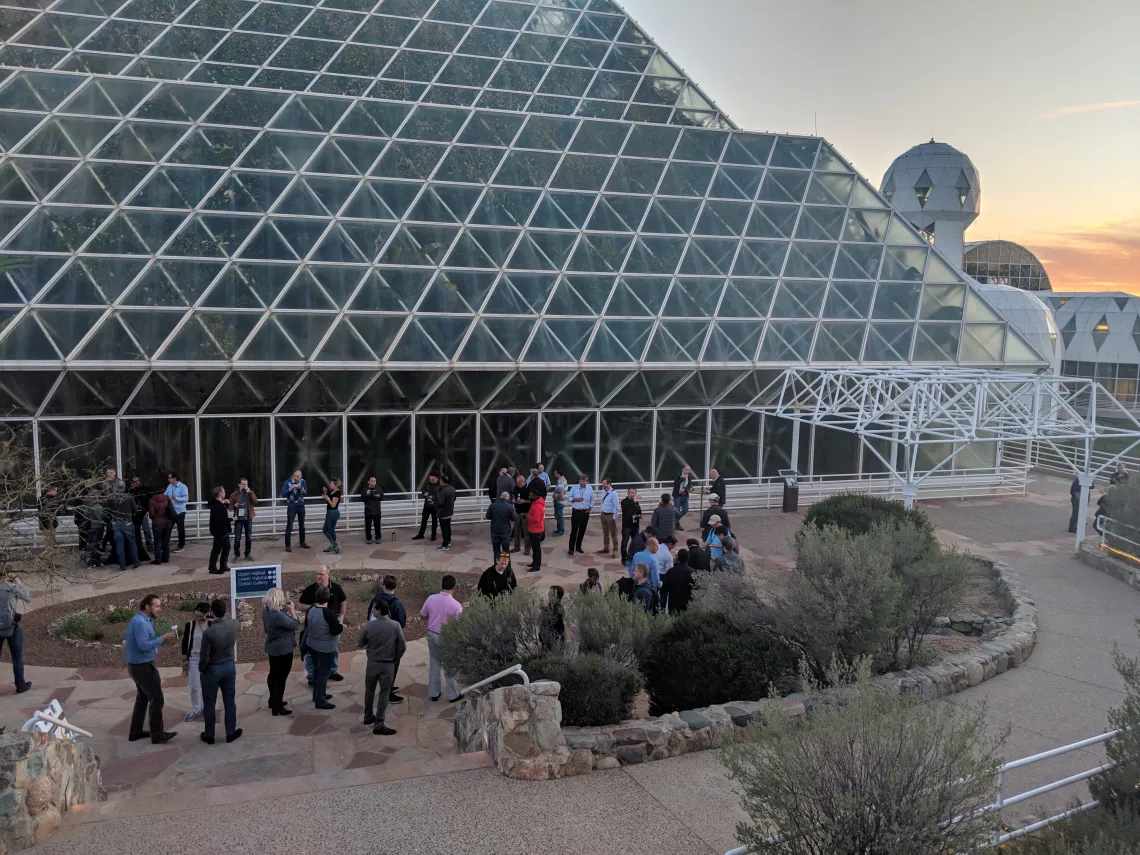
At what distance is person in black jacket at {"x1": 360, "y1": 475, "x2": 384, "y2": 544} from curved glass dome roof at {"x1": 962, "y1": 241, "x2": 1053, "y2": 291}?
70005mm

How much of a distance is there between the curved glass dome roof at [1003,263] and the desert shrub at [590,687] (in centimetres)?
7562

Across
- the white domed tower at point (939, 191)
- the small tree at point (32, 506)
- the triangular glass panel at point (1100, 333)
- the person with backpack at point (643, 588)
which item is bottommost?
the person with backpack at point (643, 588)

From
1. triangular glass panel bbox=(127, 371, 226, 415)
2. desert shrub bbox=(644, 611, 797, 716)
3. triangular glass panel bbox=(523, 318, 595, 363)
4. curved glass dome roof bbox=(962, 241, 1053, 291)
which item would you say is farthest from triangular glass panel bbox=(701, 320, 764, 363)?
curved glass dome roof bbox=(962, 241, 1053, 291)

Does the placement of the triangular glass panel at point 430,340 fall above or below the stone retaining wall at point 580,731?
above

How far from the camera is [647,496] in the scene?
69.8 feet

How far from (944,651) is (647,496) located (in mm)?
10024

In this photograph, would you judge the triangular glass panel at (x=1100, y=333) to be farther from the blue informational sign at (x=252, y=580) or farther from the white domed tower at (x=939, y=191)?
the blue informational sign at (x=252, y=580)

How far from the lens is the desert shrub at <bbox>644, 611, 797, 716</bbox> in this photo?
9492 mm

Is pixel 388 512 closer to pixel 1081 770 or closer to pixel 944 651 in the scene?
pixel 944 651

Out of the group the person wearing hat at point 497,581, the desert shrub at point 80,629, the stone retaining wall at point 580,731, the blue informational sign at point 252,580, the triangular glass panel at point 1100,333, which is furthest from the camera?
the triangular glass panel at point 1100,333

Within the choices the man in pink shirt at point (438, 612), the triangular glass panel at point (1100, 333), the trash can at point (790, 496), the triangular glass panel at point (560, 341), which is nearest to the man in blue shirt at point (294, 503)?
the triangular glass panel at point (560, 341)

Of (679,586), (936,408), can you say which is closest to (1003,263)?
(936,408)

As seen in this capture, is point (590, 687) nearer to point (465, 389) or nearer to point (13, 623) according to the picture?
point (13, 623)

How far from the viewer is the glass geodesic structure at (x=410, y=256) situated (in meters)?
17.7
